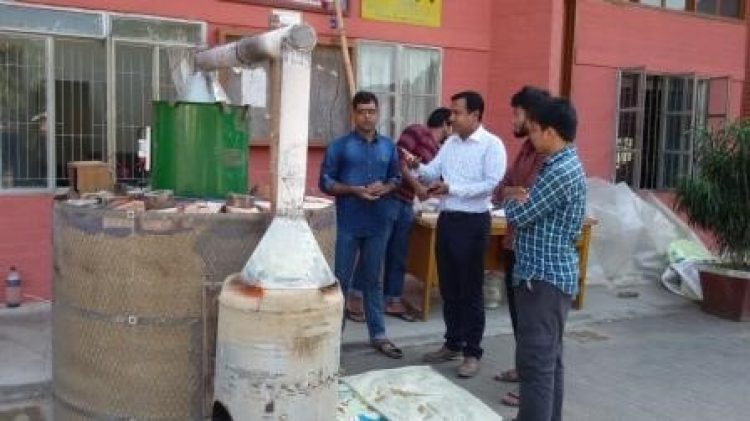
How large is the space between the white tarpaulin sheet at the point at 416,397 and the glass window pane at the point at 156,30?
351 cm

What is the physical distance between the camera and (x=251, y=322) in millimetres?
2748

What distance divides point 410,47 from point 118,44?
3.03 metres

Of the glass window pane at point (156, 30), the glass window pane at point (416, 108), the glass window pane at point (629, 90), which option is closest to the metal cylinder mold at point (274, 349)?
the glass window pane at point (156, 30)

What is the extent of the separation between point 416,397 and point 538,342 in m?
1.05

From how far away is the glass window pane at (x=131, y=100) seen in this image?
22.4 feet

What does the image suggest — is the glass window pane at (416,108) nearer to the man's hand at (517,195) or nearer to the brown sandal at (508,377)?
the brown sandal at (508,377)

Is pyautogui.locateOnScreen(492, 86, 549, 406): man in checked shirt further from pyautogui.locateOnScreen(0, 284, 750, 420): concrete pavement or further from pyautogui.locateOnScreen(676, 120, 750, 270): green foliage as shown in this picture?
pyautogui.locateOnScreen(676, 120, 750, 270): green foliage

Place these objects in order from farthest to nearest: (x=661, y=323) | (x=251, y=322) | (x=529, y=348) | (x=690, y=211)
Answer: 1. (x=690, y=211)
2. (x=661, y=323)
3. (x=529, y=348)
4. (x=251, y=322)

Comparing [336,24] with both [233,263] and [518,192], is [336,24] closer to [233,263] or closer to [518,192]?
[518,192]

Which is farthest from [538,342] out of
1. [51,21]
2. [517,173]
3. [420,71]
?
[420,71]

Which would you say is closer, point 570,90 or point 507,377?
point 507,377

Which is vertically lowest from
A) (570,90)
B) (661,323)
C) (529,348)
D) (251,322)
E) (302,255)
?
(661,323)

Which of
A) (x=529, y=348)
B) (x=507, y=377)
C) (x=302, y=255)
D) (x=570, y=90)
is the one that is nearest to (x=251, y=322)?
(x=302, y=255)

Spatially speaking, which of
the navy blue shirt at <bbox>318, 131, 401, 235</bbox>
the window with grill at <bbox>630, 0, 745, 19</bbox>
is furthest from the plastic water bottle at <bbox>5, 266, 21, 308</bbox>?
the window with grill at <bbox>630, 0, 745, 19</bbox>
